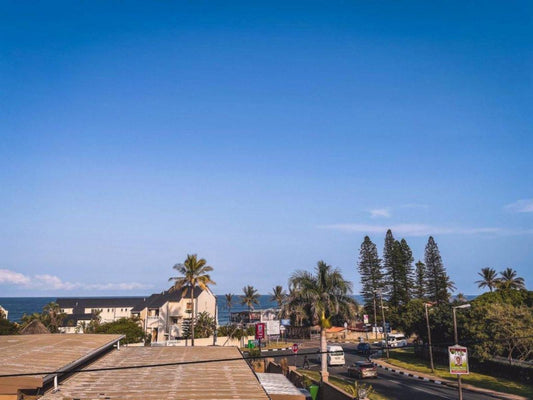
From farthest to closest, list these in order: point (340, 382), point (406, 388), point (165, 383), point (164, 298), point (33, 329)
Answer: point (164, 298) < point (33, 329) < point (340, 382) < point (406, 388) < point (165, 383)

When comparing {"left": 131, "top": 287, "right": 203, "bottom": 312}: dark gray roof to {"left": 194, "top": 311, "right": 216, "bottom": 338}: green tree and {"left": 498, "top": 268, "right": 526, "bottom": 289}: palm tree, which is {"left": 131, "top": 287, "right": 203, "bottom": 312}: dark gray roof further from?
{"left": 498, "top": 268, "right": 526, "bottom": 289}: palm tree

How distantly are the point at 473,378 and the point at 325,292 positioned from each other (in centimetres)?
1486

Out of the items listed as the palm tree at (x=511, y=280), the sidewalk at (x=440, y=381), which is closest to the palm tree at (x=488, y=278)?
the palm tree at (x=511, y=280)

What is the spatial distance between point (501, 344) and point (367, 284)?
197 feet

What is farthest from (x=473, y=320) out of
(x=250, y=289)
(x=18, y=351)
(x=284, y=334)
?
(x=250, y=289)

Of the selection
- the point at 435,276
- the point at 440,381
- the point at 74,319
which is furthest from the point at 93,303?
the point at 440,381

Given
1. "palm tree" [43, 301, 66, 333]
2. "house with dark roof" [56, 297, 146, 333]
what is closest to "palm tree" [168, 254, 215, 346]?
"palm tree" [43, 301, 66, 333]

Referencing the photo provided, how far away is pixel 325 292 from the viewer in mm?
30562

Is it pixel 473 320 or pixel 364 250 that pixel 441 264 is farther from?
pixel 473 320

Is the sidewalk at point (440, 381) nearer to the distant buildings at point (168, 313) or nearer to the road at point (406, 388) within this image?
the road at point (406, 388)

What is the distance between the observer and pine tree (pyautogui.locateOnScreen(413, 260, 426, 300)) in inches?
3590

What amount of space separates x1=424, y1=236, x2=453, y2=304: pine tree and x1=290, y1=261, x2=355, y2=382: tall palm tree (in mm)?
66922

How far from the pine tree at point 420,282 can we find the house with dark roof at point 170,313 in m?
45.1

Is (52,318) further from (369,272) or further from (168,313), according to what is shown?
(369,272)
